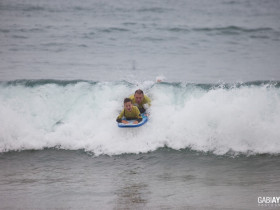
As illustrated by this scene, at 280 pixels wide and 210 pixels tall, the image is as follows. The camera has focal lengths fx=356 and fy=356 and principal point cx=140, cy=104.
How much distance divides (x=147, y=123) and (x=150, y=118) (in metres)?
0.28

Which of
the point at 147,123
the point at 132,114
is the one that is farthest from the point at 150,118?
the point at 132,114

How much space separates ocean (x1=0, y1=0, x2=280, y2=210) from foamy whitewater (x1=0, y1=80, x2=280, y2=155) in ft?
0.10

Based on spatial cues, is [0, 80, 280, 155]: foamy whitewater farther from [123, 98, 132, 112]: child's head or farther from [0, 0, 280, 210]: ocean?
[123, 98, 132, 112]: child's head

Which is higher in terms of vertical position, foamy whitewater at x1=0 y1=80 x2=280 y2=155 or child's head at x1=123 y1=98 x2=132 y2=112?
child's head at x1=123 y1=98 x2=132 y2=112

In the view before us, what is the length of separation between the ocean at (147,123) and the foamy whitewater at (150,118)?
1.3 inches

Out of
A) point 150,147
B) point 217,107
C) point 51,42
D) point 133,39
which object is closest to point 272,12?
point 133,39

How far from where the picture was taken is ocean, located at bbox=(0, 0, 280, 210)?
6.50m

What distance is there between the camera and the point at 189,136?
945 cm

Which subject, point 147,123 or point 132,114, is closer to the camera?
point 132,114

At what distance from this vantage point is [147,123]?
9.79 metres

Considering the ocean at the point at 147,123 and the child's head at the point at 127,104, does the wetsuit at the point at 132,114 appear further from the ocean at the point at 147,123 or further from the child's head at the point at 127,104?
the ocean at the point at 147,123

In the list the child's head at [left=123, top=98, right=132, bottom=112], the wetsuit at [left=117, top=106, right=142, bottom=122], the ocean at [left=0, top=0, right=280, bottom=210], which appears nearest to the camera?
the ocean at [left=0, top=0, right=280, bottom=210]

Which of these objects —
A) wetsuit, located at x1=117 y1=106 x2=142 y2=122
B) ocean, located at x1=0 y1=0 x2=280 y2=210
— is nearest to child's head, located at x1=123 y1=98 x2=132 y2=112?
wetsuit, located at x1=117 y1=106 x2=142 y2=122

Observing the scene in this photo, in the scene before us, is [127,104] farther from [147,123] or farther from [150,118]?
[150,118]
